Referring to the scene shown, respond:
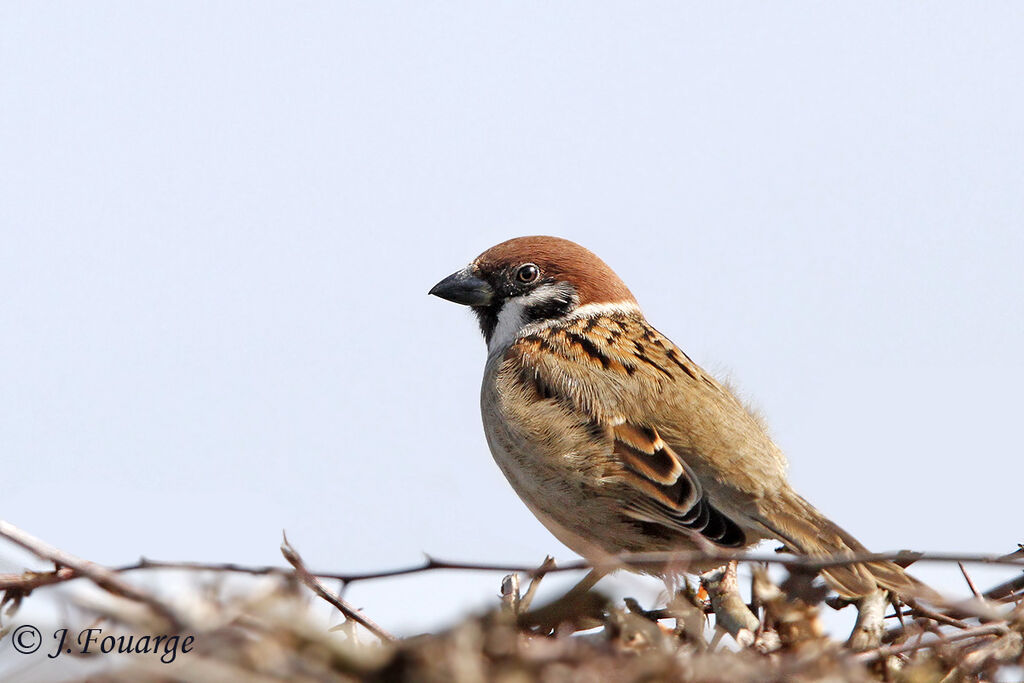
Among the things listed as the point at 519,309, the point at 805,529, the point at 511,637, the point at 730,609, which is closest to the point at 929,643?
the point at 730,609

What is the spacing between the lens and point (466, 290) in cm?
530

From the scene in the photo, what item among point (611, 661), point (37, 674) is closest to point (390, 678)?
point (611, 661)

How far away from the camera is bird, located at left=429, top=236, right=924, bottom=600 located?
13.1ft

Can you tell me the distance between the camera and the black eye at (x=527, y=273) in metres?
5.24

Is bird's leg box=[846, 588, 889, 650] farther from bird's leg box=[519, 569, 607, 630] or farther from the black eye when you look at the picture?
the black eye

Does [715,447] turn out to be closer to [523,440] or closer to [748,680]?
[523,440]

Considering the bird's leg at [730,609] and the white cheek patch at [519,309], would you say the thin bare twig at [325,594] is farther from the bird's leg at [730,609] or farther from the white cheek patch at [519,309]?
the white cheek patch at [519,309]

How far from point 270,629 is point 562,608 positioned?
1903mm

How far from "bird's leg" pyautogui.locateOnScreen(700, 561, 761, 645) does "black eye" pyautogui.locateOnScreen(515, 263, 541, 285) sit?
2844 mm

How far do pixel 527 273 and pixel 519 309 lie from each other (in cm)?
17

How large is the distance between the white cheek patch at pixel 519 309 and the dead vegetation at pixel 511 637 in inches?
92.9

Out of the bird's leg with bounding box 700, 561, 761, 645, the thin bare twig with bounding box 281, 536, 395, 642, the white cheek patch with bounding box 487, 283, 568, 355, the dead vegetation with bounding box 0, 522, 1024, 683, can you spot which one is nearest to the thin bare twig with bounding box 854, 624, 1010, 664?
the dead vegetation with bounding box 0, 522, 1024, 683

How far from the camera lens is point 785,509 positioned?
3980mm

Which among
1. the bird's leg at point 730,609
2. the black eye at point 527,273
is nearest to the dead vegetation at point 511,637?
the bird's leg at point 730,609
